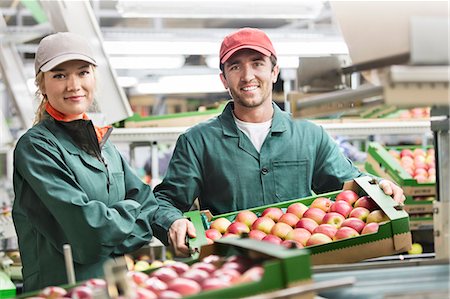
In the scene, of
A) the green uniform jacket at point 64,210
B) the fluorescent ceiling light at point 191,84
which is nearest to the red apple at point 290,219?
the green uniform jacket at point 64,210

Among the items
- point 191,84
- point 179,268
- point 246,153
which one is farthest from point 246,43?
point 191,84

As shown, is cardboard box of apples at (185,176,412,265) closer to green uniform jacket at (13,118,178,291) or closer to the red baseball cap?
green uniform jacket at (13,118,178,291)

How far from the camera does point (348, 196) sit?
3.09m

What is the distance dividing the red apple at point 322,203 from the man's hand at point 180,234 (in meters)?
0.62

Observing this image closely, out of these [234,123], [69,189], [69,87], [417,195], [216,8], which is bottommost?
[417,195]

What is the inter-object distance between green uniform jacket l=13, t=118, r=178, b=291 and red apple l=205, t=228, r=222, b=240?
327 mm

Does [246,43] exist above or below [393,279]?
above

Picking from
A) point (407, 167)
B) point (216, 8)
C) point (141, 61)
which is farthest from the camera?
point (141, 61)

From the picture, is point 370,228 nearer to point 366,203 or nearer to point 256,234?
point 366,203

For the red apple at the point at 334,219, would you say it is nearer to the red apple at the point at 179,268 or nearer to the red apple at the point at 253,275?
the red apple at the point at 179,268

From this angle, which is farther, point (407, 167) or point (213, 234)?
point (407, 167)

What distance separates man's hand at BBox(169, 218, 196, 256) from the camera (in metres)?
2.85

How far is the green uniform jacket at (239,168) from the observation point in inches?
140

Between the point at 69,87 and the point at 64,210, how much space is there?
2.04 feet
